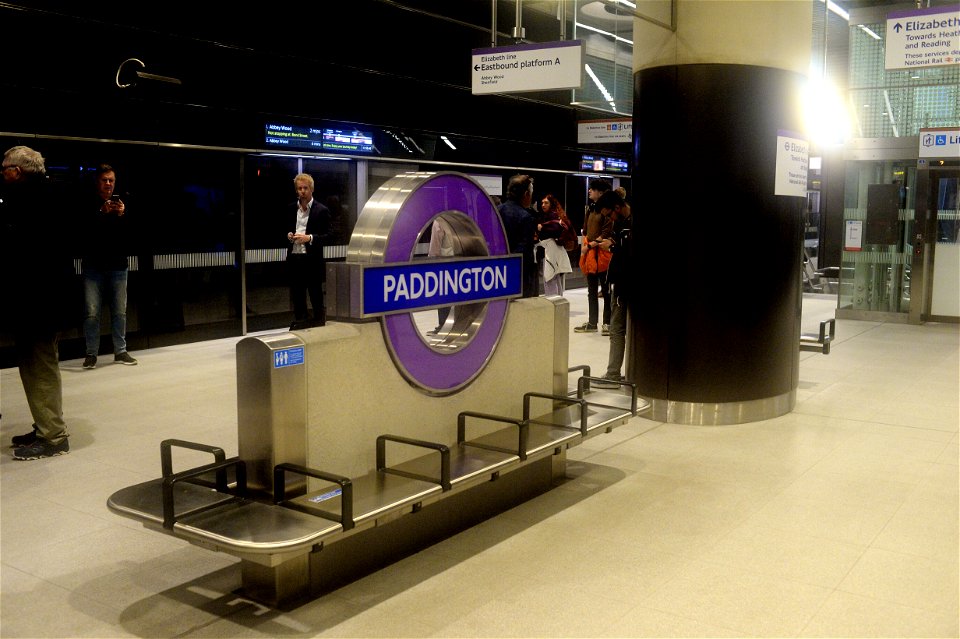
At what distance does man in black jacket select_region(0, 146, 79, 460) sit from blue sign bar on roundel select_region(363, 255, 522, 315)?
250 cm

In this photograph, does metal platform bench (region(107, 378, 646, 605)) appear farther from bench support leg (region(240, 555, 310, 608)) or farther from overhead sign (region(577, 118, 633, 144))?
overhead sign (region(577, 118, 633, 144))

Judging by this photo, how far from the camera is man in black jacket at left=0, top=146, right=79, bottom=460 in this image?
200 inches

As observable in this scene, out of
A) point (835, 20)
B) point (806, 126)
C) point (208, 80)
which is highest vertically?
point (835, 20)

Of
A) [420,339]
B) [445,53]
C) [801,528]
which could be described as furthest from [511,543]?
[445,53]

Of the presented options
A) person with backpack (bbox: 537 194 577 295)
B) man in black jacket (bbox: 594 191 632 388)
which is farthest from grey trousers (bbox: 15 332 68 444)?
person with backpack (bbox: 537 194 577 295)

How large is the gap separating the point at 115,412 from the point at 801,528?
15.6 ft

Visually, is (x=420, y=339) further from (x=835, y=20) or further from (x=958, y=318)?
(x=835, y=20)

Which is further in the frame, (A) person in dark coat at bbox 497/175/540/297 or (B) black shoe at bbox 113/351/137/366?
(A) person in dark coat at bbox 497/175/540/297

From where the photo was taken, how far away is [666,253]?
635cm

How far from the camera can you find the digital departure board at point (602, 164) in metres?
16.1

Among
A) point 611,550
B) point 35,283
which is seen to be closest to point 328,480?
point 611,550

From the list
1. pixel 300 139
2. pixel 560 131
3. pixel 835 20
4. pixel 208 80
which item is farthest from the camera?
pixel 835 20

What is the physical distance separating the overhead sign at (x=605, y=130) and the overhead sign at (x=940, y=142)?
14.7ft

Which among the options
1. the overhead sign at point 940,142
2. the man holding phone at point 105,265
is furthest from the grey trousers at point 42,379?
the overhead sign at point 940,142
